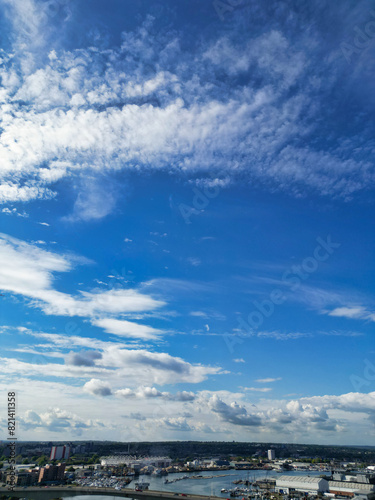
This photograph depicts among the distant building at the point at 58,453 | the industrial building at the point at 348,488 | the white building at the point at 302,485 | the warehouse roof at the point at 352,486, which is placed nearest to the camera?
the industrial building at the point at 348,488

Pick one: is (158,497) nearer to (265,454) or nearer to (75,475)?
(75,475)

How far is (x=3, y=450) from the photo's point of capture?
2500 inches

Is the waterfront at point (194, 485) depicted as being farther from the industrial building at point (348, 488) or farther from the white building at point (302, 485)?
the industrial building at point (348, 488)

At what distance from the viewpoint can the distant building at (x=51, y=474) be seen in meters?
47.2

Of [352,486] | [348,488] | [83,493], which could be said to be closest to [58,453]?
[83,493]

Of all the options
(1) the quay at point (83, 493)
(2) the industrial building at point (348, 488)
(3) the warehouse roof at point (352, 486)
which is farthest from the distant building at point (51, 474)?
(3) the warehouse roof at point (352, 486)

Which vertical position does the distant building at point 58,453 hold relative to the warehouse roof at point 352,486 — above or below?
below

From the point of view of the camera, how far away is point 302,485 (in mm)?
45531

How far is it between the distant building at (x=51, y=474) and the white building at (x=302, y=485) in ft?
103

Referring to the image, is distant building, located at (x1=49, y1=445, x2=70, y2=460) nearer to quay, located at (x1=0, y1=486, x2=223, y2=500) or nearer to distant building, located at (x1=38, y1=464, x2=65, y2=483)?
distant building, located at (x1=38, y1=464, x2=65, y2=483)

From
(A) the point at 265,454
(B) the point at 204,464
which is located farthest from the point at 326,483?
(A) the point at 265,454

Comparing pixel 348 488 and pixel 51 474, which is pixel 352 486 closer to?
pixel 348 488

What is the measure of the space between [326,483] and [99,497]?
3012 centimetres

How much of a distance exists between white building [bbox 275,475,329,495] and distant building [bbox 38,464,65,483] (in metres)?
31.3
